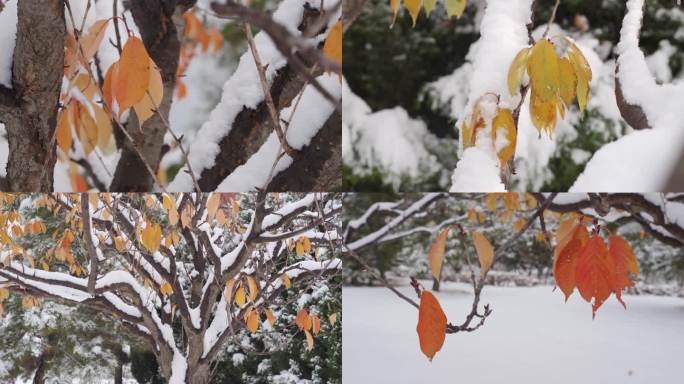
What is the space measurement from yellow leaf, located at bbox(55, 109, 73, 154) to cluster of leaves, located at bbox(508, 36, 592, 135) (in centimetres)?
83

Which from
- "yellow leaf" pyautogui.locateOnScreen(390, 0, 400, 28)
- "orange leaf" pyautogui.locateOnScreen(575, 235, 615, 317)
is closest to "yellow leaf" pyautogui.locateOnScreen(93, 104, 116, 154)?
"yellow leaf" pyautogui.locateOnScreen(390, 0, 400, 28)

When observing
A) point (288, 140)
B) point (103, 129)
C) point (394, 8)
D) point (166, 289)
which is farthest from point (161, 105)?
point (394, 8)

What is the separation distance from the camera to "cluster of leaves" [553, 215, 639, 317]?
123 centimetres

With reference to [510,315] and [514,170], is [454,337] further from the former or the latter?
[514,170]

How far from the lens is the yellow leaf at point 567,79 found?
45.8 inches

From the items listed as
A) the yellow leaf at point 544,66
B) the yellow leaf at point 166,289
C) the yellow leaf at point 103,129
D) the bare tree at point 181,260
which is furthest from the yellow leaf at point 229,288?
the yellow leaf at point 544,66

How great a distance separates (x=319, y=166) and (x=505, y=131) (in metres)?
0.35

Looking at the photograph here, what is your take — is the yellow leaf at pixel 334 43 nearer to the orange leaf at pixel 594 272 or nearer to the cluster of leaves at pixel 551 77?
the cluster of leaves at pixel 551 77

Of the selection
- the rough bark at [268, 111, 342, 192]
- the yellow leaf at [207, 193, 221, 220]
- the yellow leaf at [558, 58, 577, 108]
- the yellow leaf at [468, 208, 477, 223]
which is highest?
the yellow leaf at [558, 58, 577, 108]

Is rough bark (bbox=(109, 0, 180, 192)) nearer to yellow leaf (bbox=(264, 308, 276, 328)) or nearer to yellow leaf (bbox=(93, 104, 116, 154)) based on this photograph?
yellow leaf (bbox=(93, 104, 116, 154))

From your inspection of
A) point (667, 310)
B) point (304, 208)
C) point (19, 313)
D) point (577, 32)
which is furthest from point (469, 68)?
point (19, 313)

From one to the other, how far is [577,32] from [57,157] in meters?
1.01

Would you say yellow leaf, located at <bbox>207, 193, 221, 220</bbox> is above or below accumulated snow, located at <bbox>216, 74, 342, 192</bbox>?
below

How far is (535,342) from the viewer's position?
4.08 ft
